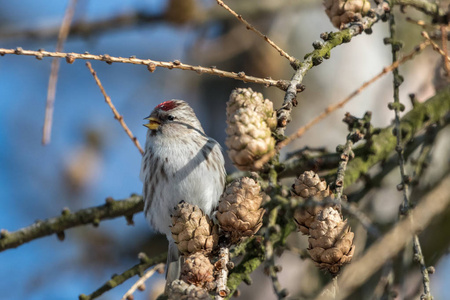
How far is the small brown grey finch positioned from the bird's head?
62 millimetres

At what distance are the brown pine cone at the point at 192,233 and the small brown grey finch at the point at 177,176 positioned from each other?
3.05ft

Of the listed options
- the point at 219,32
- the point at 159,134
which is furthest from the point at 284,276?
the point at 219,32

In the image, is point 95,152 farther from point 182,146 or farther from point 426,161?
point 426,161

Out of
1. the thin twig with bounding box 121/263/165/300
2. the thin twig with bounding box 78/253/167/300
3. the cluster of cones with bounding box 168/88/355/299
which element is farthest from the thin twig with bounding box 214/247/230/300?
the thin twig with bounding box 78/253/167/300

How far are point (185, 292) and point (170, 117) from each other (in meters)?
1.73

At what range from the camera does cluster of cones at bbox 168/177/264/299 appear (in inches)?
48.4

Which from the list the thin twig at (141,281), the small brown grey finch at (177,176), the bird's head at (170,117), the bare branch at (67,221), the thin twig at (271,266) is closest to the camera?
the thin twig at (271,266)

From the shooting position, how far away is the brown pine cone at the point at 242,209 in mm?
1281

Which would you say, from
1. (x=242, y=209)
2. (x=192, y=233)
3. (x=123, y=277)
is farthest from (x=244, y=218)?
(x=123, y=277)

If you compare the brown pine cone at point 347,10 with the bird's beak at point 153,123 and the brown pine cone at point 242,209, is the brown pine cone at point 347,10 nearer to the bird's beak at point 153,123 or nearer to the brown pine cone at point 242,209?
the brown pine cone at point 242,209

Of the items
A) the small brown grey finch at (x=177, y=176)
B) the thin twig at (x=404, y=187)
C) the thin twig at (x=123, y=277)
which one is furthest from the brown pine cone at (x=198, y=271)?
the small brown grey finch at (x=177, y=176)

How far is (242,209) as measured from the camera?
4.19ft

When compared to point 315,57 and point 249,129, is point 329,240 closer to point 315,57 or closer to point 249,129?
point 249,129

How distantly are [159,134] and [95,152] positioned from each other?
2.57 meters
